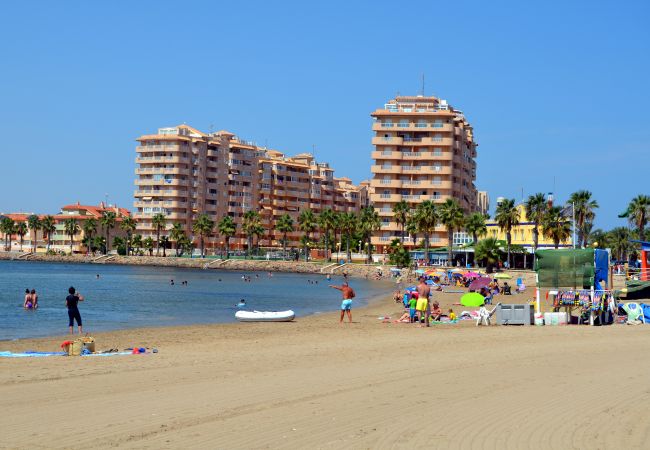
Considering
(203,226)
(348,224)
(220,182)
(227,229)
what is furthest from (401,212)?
(220,182)

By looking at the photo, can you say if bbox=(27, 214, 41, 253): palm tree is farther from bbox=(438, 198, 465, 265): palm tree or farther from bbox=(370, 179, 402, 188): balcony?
bbox=(438, 198, 465, 265): palm tree

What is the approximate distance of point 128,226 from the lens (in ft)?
473

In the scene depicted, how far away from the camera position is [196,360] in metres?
16.8

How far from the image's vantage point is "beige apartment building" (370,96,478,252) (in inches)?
4550

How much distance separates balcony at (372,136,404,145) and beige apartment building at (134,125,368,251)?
42297 millimetres

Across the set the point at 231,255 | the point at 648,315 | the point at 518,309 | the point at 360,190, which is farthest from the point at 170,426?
the point at 360,190

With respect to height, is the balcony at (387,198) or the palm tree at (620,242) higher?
the balcony at (387,198)

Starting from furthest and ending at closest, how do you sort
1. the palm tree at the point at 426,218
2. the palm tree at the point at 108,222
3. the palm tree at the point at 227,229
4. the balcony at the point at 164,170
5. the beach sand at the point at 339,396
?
the palm tree at the point at 108,222, the balcony at the point at 164,170, the palm tree at the point at 227,229, the palm tree at the point at 426,218, the beach sand at the point at 339,396

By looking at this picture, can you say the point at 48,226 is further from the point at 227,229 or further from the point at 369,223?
the point at 369,223

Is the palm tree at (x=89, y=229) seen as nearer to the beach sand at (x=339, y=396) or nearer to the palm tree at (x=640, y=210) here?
the palm tree at (x=640, y=210)

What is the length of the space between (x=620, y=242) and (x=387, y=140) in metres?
41.5

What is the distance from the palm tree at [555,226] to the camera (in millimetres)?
81550

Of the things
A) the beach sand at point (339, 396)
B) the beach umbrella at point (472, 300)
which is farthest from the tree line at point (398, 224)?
the beach sand at point (339, 396)

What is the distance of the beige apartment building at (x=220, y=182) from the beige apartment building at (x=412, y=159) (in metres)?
42.5
